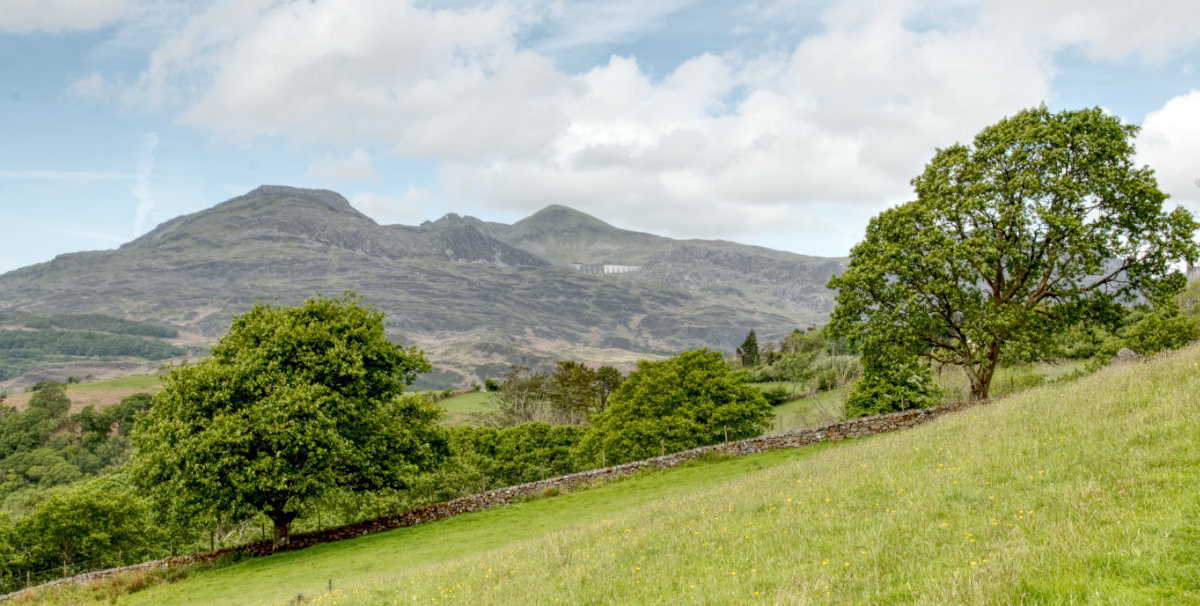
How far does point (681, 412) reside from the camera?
6375 centimetres

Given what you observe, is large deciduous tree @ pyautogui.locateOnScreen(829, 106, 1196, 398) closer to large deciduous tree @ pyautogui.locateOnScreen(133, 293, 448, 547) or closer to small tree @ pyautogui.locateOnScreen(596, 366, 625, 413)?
large deciduous tree @ pyautogui.locateOnScreen(133, 293, 448, 547)

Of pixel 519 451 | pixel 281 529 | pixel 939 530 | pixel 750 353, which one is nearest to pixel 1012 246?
pixel 939 530

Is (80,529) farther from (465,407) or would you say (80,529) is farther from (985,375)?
(465,407)

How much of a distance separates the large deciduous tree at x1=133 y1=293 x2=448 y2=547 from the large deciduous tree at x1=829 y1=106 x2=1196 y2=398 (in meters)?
27.2

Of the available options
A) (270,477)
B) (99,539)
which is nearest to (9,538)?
(99,539)

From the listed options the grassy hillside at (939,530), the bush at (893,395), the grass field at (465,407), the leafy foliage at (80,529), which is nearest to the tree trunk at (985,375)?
the grassy hillside at (939,530)

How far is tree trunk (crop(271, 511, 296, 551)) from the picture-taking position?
3747 cm

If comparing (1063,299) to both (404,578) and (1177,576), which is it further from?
(404,578)

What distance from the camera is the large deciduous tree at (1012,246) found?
31469 millimetres

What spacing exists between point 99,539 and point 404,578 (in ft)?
205

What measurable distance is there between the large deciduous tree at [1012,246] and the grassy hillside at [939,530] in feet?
32.9

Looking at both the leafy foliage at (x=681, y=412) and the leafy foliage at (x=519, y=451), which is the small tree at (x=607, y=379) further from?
the leafy foliage at (x=681, y=412)

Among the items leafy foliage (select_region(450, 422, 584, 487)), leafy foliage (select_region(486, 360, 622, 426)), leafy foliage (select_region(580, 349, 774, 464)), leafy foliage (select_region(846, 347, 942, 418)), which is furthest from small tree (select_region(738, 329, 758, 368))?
leafy foliage (select_region(846, 347, 942, 418))

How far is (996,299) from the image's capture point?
3472cm
